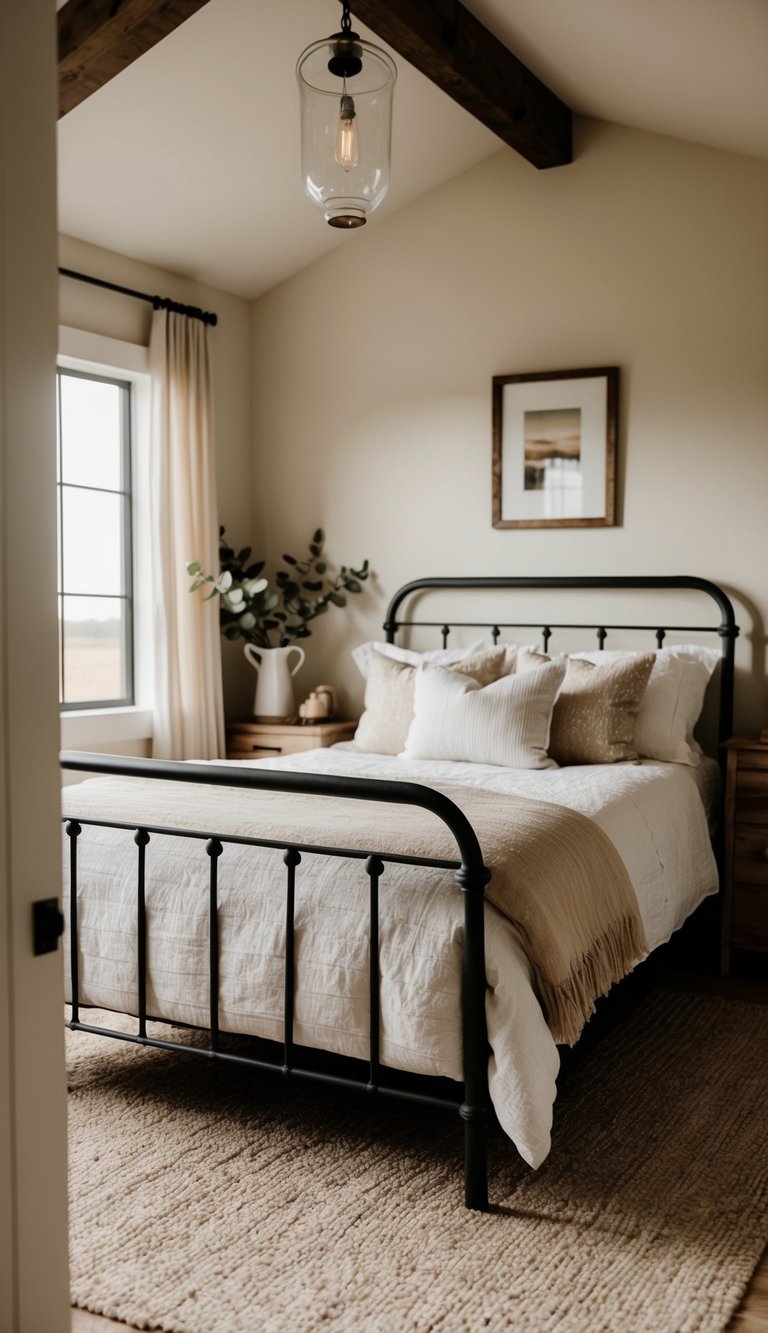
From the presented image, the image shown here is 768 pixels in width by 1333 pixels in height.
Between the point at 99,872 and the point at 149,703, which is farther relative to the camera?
the point at 149,703

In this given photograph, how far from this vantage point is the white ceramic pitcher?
4.63 meters

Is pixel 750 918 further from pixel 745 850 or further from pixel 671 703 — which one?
pixel 671 703

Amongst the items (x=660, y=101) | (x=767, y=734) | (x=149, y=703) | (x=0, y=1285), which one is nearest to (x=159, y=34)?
(x=660, y=101)

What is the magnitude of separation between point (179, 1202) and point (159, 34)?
2.79 metres

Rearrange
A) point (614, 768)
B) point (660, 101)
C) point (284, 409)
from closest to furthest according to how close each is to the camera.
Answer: point (614, 768) < point (660, 101) < point (284, 409)

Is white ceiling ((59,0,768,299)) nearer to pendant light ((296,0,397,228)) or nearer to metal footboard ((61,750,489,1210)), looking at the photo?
pendant light ((296,0,397,228))

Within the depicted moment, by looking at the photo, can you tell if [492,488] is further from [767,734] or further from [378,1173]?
[378,1173]

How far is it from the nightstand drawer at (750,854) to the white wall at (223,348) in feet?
7.26

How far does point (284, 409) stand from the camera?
4938mm

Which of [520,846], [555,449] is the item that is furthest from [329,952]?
[555,449]

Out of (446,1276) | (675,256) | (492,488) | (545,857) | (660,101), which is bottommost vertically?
(446,1276)

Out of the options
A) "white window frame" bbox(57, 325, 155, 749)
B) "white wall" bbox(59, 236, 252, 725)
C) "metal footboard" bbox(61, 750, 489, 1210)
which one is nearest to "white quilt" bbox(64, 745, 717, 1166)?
"metal footboard" bbox(61, 750, 489, 1210)

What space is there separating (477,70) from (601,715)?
2.02 m

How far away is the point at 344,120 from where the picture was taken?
8.71 feet
